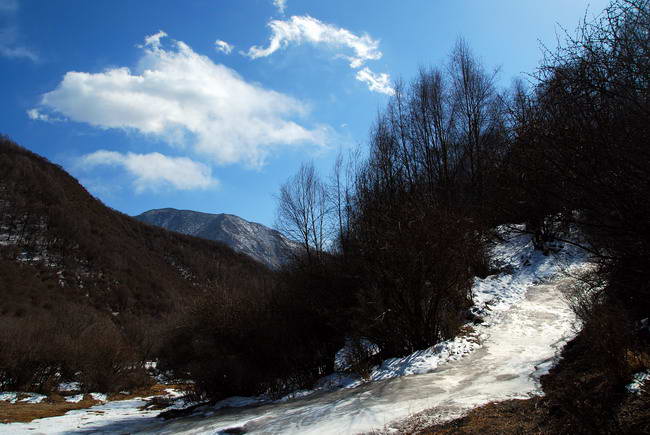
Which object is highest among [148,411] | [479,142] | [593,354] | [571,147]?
[479,142]

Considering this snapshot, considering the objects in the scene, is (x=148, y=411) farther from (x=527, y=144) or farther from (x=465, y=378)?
(x=527, y=144)

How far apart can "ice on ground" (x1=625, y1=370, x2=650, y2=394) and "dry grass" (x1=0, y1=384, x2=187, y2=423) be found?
16.3m

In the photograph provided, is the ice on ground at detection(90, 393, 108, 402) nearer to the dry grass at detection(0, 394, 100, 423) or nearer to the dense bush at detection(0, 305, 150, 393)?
the dense bush at detection(0, 305, 150, 393)

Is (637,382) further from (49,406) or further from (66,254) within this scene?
(66,254)

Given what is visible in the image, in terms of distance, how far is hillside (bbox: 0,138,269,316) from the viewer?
1375 inches

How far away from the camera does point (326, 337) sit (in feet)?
51.0

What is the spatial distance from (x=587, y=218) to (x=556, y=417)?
2550 mm

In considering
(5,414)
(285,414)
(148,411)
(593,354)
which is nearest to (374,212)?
(285,414)

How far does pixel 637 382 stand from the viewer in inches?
202

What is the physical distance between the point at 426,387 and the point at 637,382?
4299mm

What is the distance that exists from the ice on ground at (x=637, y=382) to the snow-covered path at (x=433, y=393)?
1913 millimetres

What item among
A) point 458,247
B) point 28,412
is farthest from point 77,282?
point 458,247

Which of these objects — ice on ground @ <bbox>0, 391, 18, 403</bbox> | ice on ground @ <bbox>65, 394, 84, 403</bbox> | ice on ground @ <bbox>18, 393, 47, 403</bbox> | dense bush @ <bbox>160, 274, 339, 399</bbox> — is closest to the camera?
dense bush @ <bbox>160, 274, 339, 399</bbox>

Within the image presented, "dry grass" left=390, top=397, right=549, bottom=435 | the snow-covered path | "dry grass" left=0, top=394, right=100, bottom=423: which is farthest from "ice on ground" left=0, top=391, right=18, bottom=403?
"dry grass" left=390, top=397, right=549, bottom=435
